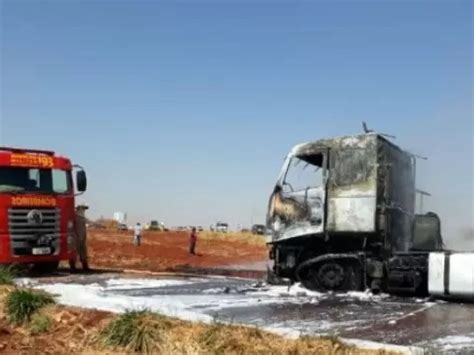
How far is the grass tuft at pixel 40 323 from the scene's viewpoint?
26.8ft

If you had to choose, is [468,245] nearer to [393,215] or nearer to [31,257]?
[393,215]

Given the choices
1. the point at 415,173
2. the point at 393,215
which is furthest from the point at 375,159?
the point at 415,173

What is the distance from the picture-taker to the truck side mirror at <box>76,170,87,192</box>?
15.3 meters

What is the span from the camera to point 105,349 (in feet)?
23.5

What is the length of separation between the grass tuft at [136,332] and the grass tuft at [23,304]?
1.72 metres

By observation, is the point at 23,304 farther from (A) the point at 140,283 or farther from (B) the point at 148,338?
(A) the point at 140,283

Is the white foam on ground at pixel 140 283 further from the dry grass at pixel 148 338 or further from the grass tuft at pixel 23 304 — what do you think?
the dry grass at pixel 148 338

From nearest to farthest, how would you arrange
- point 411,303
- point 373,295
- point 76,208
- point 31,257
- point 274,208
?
point 411,303, point 373,295, point 274,208, point 31,257, point 76,208

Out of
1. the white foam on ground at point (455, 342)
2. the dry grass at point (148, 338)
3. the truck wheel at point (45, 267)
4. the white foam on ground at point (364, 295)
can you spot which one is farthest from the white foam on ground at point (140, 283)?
the white foam on ground at point (455, 342)

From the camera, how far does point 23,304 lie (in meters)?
8.80

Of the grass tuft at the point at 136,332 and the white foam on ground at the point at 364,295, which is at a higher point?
the grass tuft at the point at 136,332

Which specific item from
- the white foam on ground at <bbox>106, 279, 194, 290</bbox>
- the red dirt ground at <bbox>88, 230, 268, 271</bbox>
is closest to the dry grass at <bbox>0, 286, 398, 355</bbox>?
the white foam on ground at <bbox>106, 279, 194, 290</bbox>

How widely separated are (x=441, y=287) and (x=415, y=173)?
311cm

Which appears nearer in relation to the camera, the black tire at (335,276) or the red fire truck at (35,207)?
the black tire at (335,276)
